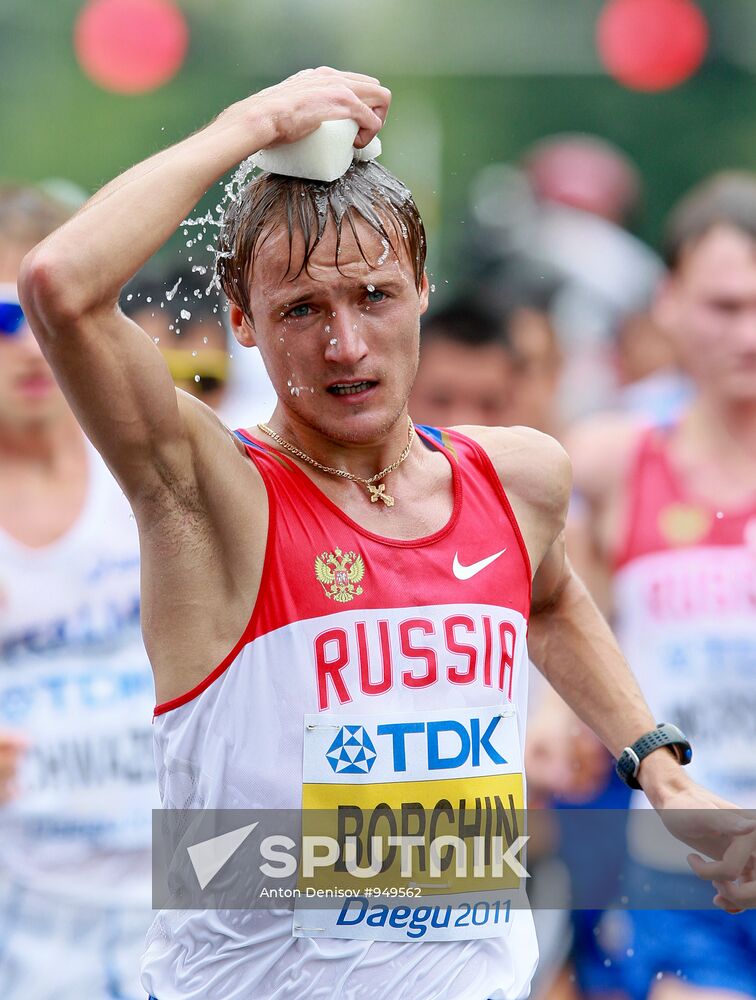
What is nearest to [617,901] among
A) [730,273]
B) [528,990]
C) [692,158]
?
[730,273]

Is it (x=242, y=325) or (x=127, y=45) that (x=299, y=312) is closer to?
(x=242, y=325)

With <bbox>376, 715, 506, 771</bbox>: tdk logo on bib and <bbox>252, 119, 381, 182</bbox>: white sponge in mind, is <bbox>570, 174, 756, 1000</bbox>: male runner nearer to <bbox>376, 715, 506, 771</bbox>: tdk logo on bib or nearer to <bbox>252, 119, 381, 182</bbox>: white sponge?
<bbox>376, 715, 506, 771</bbox>: tdk logo on bib

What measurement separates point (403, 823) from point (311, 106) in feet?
4.54

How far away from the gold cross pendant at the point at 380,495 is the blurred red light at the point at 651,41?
797cm

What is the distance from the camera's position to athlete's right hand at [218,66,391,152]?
122 inches

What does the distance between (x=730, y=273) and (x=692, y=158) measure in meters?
4.99

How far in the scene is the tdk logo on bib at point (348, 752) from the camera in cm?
321

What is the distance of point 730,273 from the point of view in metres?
6.68

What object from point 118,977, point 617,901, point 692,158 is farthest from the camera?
point 692,158

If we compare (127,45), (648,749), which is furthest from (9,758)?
(127,45)

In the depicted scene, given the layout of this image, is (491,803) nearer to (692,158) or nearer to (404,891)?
(404,891)

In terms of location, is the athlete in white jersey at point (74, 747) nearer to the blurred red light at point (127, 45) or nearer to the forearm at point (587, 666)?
the forearm at point (587, 666)

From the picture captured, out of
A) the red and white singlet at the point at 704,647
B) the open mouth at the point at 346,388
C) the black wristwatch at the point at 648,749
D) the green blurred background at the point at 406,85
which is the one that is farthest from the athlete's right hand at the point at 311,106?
the green blurred background at the point at 406,85
